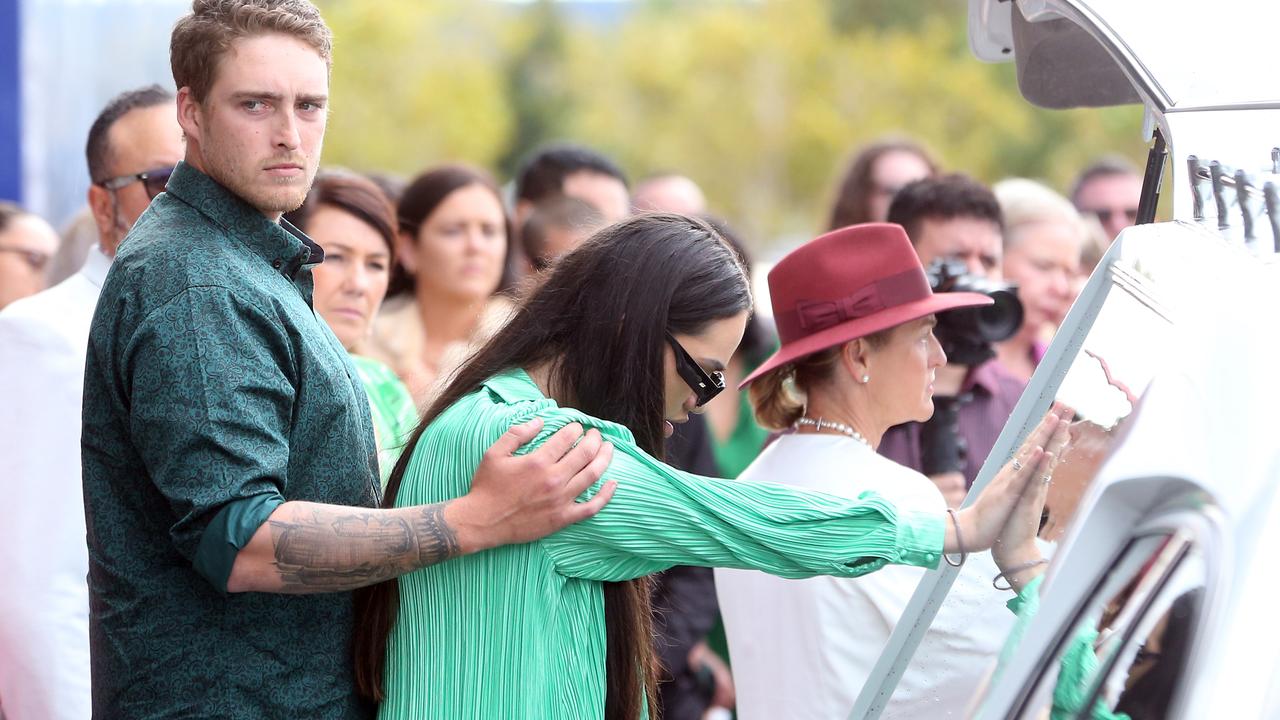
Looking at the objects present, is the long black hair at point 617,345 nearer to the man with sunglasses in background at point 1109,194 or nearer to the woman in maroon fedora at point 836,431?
the woman in maroon fedora at point 836,431

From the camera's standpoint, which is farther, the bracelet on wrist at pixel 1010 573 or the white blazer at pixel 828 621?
the white blazer at pixel 828 621

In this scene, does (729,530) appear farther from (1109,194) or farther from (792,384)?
(1109,194)

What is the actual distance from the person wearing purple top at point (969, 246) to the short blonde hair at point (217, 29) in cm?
226

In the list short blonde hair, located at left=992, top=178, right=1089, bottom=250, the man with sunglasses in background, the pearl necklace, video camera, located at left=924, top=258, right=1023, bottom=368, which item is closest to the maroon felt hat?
the pearl necklace

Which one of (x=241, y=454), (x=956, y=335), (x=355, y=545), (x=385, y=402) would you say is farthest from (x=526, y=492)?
(x=956, y=335)

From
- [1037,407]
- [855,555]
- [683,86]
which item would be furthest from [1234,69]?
[683,86]

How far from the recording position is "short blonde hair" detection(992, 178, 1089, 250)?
484cm

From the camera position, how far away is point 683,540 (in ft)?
6.66

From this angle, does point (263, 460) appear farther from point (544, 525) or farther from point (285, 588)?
point (544, 525)

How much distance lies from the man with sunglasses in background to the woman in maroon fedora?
320 cm

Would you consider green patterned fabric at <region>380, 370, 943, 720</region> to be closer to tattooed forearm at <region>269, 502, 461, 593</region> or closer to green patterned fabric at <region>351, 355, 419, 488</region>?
tattooed forearm at <region>269, 502, 461, 593</region>

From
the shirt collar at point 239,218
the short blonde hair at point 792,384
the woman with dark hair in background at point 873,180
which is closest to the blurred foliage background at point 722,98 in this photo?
the woman with dark hair in background at point 873,180

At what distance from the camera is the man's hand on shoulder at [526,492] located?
6.40 ft

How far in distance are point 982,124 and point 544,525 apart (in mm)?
38705
